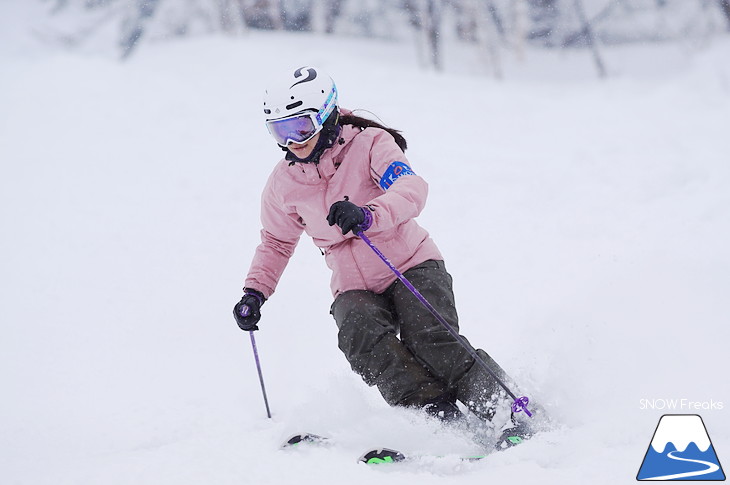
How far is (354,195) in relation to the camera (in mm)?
3617

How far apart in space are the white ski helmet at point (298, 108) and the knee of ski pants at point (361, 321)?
0.86 meters

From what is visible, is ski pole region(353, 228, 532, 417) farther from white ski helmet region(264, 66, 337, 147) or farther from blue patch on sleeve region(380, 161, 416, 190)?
white ski helmet region(264, 66, 337, 147)

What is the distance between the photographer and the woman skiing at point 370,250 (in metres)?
3.36

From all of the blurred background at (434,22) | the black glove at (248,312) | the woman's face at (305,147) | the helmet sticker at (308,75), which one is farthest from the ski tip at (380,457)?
the blurred background at (434,22)

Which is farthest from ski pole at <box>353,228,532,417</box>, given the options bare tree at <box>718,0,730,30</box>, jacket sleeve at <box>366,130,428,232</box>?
bare tree at <box>718,0,730,30</box>

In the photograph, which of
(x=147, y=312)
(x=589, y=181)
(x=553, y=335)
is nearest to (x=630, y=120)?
(x=589, y=181)

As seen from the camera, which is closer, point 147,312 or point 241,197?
point 147,312

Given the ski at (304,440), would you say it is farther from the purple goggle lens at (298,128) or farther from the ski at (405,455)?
the purple goggle lens at (298,128)

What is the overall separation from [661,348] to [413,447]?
6.21 ft

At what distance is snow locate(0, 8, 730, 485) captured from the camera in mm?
3242

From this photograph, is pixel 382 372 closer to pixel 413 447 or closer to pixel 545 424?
pixel 413 447

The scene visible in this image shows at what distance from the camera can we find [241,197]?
935 cm

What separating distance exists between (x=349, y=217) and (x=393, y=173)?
0.54 metres

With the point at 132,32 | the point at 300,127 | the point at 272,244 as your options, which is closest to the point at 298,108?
the point at 300,127
